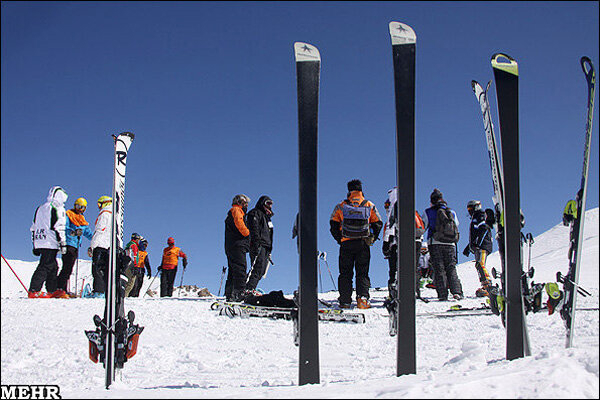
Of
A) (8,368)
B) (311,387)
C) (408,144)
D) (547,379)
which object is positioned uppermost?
(408,144)

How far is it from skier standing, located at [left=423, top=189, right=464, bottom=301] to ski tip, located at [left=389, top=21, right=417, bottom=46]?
12.2 feet

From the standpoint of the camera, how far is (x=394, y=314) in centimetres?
324

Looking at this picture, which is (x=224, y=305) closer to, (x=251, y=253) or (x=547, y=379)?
(x=251, y=253)

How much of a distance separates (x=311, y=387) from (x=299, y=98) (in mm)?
2024

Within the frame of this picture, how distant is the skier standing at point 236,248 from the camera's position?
6.37 m

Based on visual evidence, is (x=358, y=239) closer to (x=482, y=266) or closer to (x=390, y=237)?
(x=390, y=237)

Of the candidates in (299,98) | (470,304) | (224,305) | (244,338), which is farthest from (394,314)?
(470,304)

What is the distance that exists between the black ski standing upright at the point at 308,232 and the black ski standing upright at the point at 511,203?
128 cm

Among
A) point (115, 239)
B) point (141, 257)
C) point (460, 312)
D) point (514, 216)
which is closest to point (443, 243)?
point (460, 312)

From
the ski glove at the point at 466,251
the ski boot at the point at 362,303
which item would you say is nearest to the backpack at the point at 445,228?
the ski glove at the point at 466,251

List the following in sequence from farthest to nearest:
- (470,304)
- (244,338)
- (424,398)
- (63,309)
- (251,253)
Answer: (251,253), (470,304), (63,309), (244,338), (424,398)

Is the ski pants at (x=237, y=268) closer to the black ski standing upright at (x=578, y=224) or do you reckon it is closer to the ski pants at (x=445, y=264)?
the ski pants at (x=445, y=264)

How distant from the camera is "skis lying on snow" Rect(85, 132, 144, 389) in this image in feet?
10.5

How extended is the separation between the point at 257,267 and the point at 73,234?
3076 mm
